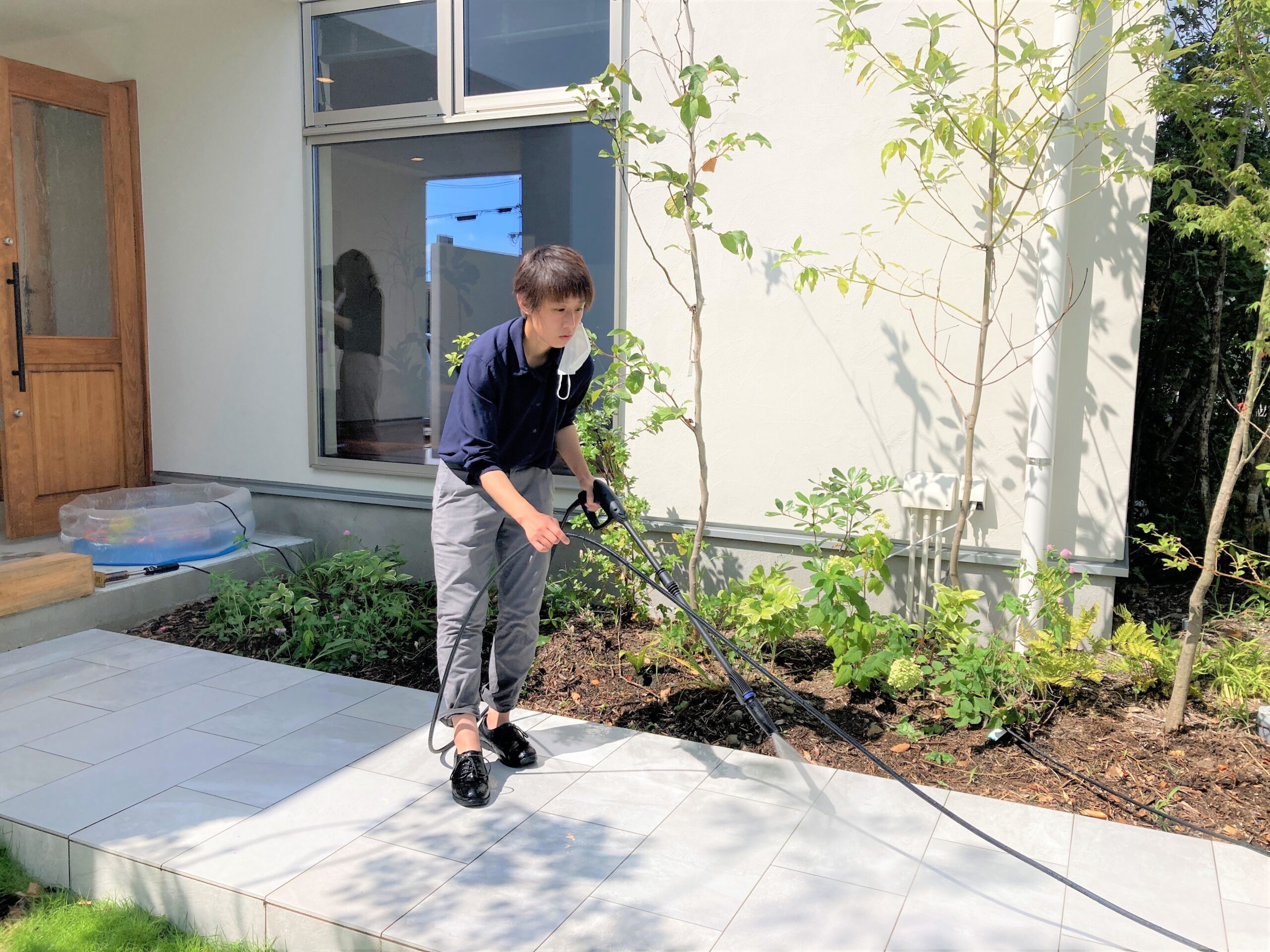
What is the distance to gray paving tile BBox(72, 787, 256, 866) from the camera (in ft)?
8.41

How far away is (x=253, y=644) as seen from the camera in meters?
4.38

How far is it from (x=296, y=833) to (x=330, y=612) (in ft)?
6.39

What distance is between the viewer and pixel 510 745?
123 inches

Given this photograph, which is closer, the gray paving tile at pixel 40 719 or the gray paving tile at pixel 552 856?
the gray paving tile at pixel 552 856

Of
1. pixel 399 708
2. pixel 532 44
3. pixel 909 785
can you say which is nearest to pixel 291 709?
pixel 399 708

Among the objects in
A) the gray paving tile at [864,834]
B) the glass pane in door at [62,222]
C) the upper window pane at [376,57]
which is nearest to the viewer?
the gray paving tile at [864,834]

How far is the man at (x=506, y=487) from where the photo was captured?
271cm

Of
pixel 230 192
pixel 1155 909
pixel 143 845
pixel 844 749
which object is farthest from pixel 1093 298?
pixel 230 192

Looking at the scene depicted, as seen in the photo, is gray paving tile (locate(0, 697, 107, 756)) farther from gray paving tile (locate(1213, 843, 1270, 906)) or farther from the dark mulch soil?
gray paving tile (locate(1213, 843, 1270, 906))

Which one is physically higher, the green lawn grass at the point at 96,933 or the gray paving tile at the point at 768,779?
the gray paving tile at the point at 768,779

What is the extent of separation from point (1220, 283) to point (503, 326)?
332 centimetres

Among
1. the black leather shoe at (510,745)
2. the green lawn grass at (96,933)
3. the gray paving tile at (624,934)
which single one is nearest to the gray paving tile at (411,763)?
the black leather shoe at (510,745)

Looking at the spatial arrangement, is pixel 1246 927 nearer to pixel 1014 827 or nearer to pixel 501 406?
pixel 1014 827

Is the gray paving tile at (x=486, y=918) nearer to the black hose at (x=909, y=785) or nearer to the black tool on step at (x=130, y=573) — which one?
the black hose at (x=909, y=785)
